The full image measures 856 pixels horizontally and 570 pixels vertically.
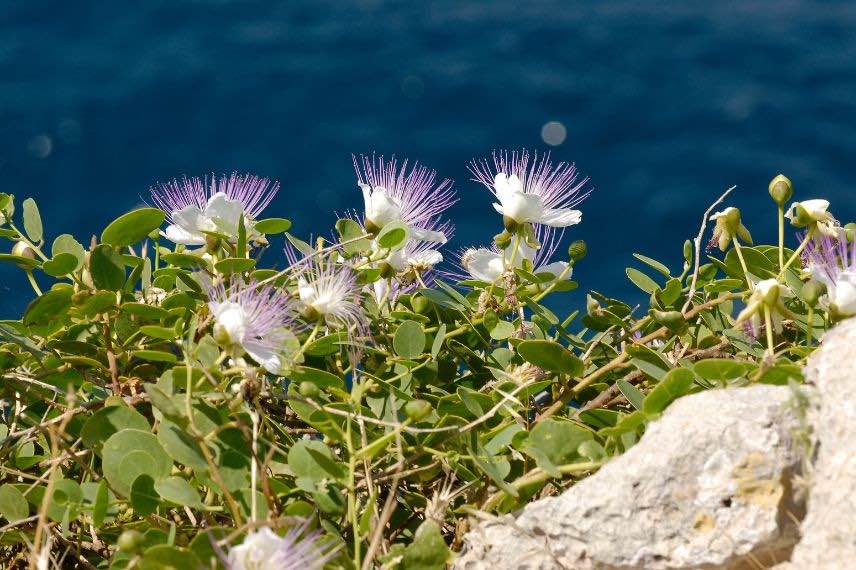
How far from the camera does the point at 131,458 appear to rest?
81 centimetres

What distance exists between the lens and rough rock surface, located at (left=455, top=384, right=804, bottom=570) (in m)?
0.73

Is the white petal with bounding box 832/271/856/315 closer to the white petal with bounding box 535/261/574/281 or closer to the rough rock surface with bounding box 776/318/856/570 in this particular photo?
the rough rock surface with bounding box 776/318/856/570

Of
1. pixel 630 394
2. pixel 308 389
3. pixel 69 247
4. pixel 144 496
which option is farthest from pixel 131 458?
pixel 630 394

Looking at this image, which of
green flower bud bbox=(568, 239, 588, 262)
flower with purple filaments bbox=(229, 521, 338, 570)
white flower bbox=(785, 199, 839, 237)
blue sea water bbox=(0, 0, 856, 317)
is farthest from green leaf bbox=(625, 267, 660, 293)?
blue sea water bbox=(0, 0, 856, 317)

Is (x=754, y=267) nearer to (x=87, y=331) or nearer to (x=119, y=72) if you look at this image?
(x=87, y=331)

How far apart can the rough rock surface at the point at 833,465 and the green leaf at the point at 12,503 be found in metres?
0.54

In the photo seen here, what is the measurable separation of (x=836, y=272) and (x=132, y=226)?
1.83 feet

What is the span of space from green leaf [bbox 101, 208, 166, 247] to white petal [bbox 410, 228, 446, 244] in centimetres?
22

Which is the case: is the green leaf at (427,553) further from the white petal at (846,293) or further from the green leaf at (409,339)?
the white petal at (846,293)

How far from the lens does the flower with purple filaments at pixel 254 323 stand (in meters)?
0.85

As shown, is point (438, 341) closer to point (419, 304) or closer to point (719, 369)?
point (419, 304)

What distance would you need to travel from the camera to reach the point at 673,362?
38.6 inches

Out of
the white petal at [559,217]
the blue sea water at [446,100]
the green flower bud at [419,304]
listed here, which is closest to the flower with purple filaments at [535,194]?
the white petal at [559,217]

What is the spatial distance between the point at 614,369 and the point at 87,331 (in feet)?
1.46
